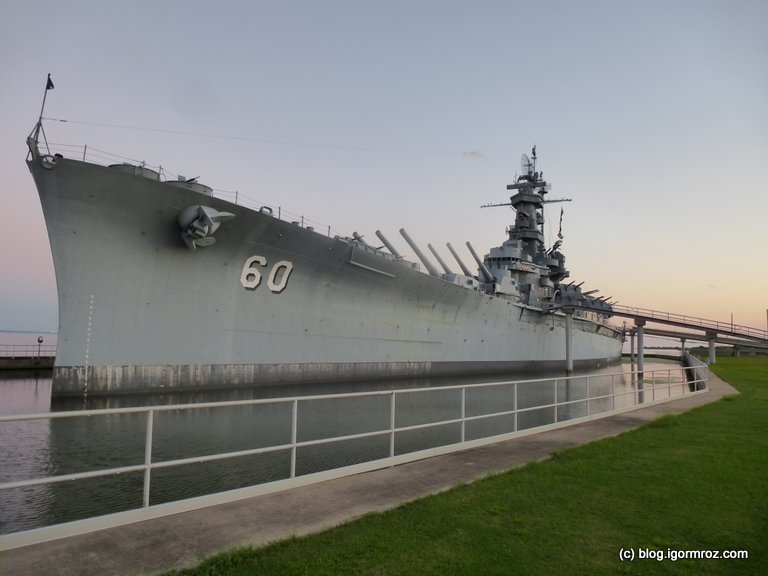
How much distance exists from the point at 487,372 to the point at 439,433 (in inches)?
726

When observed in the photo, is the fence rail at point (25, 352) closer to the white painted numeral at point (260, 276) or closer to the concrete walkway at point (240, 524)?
the white painted numeral at point (260, 276)

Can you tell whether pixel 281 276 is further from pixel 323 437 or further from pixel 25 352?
pixel 25 352

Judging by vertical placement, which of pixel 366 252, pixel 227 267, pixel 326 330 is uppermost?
pixel 366 252

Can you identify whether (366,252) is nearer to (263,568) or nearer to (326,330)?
(326,330)

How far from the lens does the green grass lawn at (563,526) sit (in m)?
3.15

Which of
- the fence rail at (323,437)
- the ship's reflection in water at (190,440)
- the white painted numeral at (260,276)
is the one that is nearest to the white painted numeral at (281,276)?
the white painted numeral at (260,276)

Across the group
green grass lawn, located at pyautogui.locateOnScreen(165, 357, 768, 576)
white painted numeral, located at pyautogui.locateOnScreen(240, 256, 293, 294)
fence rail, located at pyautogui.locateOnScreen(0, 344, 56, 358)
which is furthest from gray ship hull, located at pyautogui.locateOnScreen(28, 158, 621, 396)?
fence rail, located at pyautogui.locateOnScreen(0, 344, 56, 358)

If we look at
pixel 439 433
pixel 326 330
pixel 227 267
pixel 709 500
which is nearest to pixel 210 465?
pixel 439 433

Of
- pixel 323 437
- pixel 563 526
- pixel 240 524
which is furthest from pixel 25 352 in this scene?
pixel 563 526

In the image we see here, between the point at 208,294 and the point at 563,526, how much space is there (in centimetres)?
1353

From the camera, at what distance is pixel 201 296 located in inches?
598

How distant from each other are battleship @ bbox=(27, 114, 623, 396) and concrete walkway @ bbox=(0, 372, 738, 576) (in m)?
10.7

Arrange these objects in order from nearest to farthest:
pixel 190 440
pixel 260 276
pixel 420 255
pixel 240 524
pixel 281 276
→ 1. pixel 240 524
2. pixel 190 440
3. pixel 260 276
4. pixel 281 276
5. pixel 420 255

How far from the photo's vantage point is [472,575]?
3.00 meters
